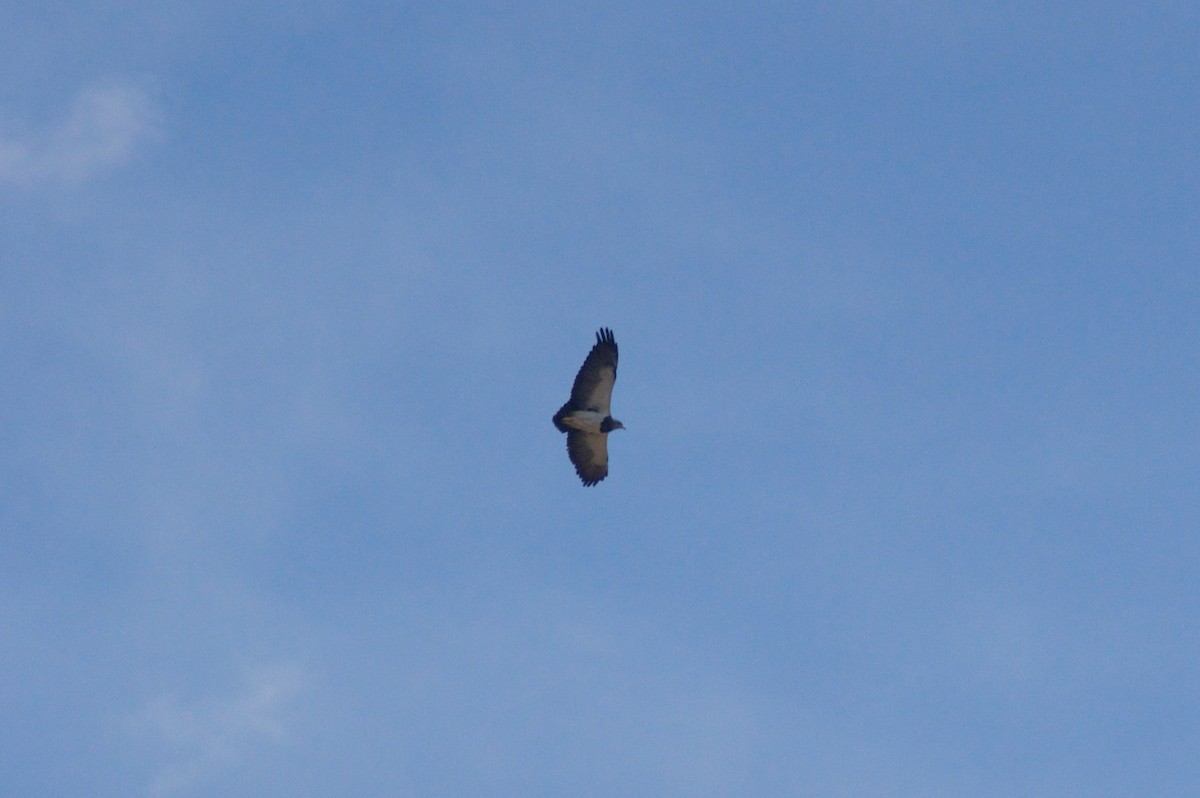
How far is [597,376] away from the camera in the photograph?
75812mm

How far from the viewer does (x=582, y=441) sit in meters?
77.1

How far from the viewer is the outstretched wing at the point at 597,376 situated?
75750 millimetres

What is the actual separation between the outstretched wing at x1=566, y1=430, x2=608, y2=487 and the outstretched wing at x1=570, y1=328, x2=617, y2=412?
119 centimetres

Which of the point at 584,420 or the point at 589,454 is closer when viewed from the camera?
the point at 584,420

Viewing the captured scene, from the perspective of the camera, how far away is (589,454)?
7738cm

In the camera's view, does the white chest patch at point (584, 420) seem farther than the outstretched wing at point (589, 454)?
No

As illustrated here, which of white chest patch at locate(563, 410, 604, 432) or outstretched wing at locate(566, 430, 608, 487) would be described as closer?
white chest patch at locate(563, 410, 604, 432)

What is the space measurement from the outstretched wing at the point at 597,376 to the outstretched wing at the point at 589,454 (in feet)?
3.90

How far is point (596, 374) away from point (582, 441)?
248cm

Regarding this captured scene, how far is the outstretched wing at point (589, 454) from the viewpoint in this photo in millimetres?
76938

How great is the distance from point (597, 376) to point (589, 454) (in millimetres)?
2876

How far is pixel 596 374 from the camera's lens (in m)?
75.8

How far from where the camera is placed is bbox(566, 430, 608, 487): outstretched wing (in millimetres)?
76938
